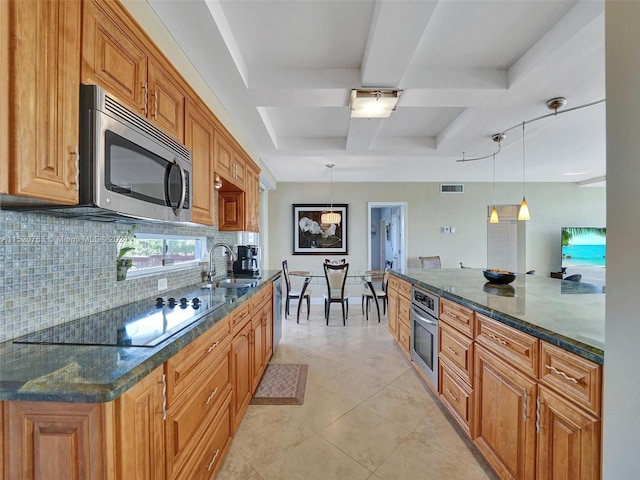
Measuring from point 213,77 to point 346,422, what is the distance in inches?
106

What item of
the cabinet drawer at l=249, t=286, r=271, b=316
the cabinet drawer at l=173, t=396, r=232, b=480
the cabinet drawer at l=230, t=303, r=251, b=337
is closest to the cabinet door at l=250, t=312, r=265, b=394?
the cabinet drawer at l=249, t=286, r=271, b=316

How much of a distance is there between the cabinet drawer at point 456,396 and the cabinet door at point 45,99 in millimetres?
2229

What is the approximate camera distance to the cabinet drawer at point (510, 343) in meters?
1.25

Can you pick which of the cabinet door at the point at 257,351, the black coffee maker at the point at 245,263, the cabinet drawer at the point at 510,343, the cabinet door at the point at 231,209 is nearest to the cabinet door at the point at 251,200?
the cabinet door at the point at 231,209

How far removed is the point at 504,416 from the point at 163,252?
2.35 metres

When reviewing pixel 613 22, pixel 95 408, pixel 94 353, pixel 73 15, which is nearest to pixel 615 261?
pixel 613 22

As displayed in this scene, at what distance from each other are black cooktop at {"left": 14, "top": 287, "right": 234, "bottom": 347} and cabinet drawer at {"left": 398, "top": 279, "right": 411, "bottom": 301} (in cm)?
185

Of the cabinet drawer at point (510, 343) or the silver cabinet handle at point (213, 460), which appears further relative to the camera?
the silver cabinet handle at point (213, 460)

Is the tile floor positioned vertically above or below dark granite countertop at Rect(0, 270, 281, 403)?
below

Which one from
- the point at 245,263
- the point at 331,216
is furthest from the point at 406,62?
the point at 331,216

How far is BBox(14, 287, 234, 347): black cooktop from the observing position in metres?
1.02

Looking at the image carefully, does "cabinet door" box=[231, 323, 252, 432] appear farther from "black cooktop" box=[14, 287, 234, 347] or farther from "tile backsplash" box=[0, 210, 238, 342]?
"tile backsplash" box=[0, 210, 238, 342]

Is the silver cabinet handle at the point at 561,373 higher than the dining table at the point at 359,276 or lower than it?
higher

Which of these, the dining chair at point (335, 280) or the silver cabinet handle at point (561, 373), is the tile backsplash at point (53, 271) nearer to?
the silver cabinet handle at point (561, 373)
